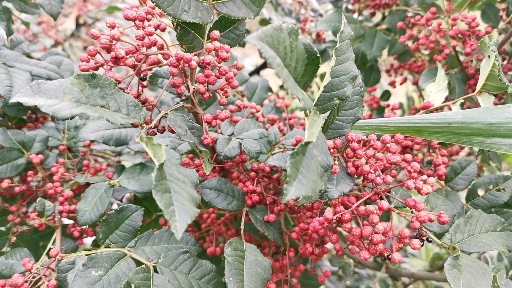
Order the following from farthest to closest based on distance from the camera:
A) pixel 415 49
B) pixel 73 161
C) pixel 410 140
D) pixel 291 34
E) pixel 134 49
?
pixel 415 49
pixel 73 161
pixel 410 140
pixel 134 49
pixel 291 34

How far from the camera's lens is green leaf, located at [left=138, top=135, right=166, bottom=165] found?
1.98 ft

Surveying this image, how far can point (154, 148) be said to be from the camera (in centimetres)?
62

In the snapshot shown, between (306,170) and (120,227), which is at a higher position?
(306,170)

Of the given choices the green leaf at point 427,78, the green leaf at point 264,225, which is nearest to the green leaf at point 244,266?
the green leaf at point 264,225

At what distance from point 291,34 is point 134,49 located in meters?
0.34

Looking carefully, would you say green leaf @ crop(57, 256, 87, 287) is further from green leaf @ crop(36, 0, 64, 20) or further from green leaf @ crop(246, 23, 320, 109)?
green leaf @ crop(36, 0, 64, 20)

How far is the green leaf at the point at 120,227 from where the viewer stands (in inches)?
34.6

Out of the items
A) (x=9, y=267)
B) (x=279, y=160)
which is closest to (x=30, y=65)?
(x=9, y=267)

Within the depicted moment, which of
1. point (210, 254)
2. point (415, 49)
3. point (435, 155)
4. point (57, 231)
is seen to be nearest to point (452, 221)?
point (435, 155)

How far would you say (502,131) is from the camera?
0.81 m

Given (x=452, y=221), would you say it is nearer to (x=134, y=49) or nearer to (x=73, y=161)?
(x=134, y=49)

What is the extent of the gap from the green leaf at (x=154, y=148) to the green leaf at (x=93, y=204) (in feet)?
1.25

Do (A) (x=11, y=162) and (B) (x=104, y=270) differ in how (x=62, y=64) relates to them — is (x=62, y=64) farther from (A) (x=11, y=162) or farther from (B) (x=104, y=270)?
(B) (x=104, y=270)

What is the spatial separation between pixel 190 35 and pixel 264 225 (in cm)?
40
